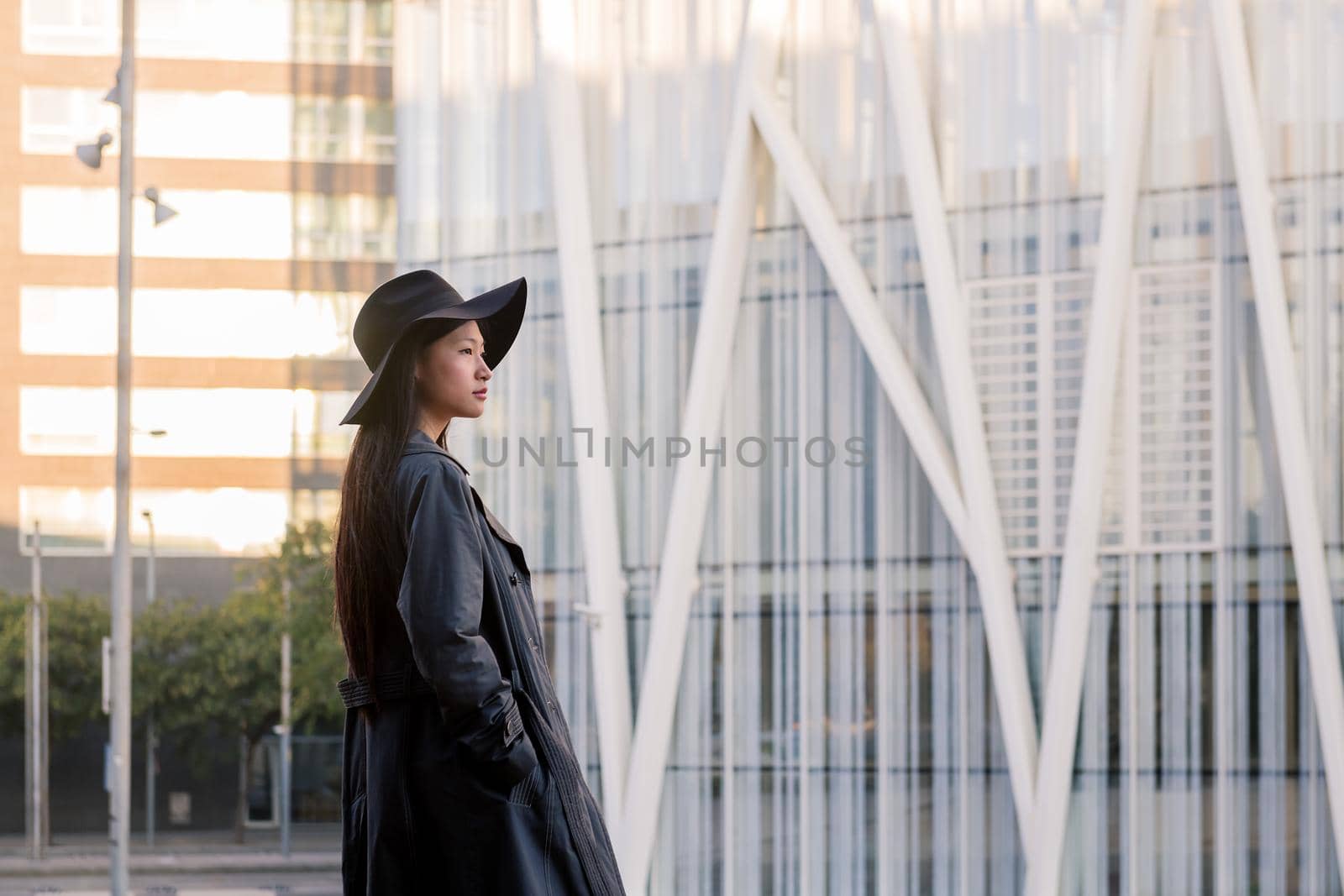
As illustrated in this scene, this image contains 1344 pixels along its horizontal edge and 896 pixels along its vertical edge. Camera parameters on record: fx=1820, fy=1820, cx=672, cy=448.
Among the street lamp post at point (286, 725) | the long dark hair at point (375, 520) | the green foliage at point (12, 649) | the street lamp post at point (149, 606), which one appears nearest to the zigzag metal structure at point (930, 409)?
the long dark hair at point (375, 520)

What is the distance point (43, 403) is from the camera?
164ft

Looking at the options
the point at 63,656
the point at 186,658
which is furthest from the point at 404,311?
the point at 186,658

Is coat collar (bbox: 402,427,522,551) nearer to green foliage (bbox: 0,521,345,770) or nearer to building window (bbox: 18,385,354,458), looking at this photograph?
green foliage (bbox: 0,521,345,770)

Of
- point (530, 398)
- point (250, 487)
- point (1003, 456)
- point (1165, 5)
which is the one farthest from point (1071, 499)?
point (250, 487)

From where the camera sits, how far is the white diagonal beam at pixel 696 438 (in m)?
13.4

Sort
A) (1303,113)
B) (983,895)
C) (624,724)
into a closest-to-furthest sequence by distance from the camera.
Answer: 1. (1303,113)
2. (983,895)
3. (624,724)

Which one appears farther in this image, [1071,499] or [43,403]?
[43,403]

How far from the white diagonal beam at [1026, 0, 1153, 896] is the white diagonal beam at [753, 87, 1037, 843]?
23cm

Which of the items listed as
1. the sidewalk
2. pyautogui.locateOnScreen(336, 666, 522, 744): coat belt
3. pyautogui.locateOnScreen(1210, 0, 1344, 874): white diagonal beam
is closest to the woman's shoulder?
pyautogui.locateOnScreen(336, 666, 522, 744): coat belt

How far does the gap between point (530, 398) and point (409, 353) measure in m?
10.5

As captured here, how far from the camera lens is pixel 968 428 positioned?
40.5 ft

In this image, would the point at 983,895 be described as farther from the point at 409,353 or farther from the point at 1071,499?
the point at 409,353

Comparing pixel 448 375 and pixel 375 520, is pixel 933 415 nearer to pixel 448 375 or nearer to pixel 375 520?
pixel 448 375

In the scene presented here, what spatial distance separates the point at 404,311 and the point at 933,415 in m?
9.28
